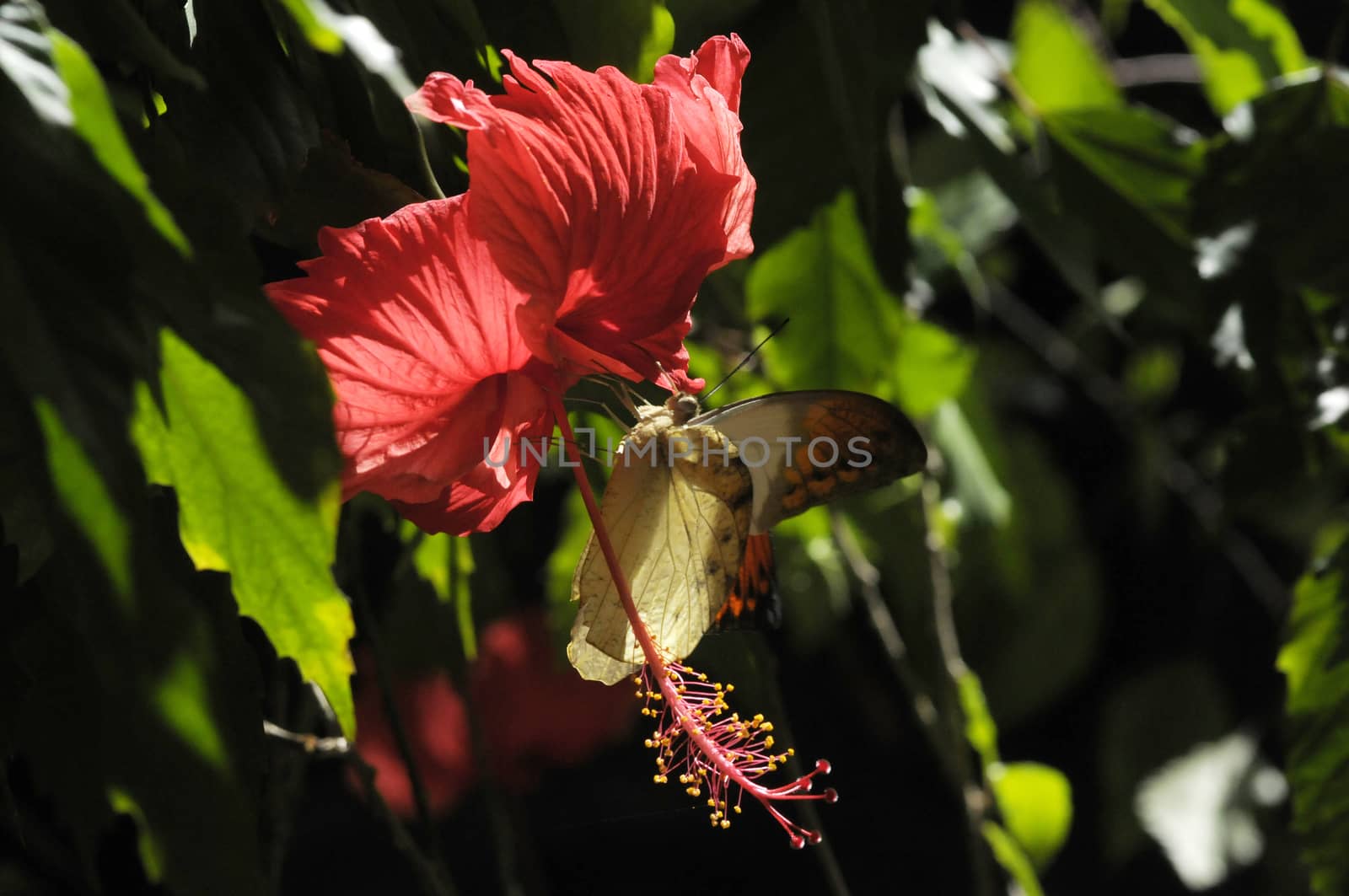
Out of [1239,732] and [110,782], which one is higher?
[110,782]

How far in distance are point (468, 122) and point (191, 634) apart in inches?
7.0

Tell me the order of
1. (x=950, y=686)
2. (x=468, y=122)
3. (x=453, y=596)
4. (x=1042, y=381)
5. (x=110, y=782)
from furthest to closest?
(x=1042, y=381) → (x=950, y=686) → (x=453, y=596) → (x=468, y=122) → (x=110, y=782)

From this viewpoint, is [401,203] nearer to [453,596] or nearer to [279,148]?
[279,148]

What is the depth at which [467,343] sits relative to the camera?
1.51ft

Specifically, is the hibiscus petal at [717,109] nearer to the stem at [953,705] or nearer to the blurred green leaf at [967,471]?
the stem at [953,705]

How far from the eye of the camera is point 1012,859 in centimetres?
97

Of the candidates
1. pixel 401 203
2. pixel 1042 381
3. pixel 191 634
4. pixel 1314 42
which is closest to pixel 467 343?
pixel 401 203

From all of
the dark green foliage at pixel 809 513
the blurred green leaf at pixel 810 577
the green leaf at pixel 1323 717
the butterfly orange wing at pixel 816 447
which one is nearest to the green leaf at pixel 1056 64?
the dark green foliage at pixel 809 513

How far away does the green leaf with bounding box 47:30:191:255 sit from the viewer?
0.97 ft

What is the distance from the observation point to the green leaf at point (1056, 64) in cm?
131

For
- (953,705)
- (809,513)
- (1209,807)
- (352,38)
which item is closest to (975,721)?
(953,705)

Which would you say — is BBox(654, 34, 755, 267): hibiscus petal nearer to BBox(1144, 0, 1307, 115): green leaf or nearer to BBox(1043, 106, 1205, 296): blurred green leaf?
BBox(1043, 106, 1205, 296): blurred green leaf

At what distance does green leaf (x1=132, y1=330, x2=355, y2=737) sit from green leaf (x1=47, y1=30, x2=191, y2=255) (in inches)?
1.4

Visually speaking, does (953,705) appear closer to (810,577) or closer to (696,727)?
(810,577)
